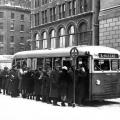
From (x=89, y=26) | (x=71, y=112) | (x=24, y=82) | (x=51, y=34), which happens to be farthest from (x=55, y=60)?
(x=51, y=34)

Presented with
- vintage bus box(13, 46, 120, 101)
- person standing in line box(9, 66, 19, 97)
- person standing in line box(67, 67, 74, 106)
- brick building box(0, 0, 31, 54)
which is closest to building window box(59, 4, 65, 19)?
brick building box(0, 0, 31, 54)

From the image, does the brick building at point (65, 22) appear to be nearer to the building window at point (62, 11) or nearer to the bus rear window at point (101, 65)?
the building window at point (62, 11)

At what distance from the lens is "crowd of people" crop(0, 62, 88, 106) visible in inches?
611

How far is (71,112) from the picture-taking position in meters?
13.3

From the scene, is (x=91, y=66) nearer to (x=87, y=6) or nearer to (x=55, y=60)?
(x=55, y=60)

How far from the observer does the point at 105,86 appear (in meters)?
15.8

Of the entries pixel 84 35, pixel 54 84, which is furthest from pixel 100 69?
pixel 84 35

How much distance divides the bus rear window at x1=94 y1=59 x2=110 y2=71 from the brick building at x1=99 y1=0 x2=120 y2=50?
40.8 feet

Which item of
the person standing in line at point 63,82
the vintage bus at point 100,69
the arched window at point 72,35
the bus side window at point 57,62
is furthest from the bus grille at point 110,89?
the arched window at point 72,35

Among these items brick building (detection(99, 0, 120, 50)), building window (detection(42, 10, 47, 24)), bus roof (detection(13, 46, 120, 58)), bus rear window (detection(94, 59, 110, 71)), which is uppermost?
building window (detection(42, 10, 47, 24))

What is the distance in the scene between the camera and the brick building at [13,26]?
2817 inches

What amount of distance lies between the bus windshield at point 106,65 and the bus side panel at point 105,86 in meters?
0.29

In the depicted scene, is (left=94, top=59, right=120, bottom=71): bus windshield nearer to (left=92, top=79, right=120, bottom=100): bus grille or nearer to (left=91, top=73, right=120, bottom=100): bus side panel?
(left=91, top=73, right=120, bottom=100): bus side panel

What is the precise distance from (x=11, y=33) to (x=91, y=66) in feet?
191
